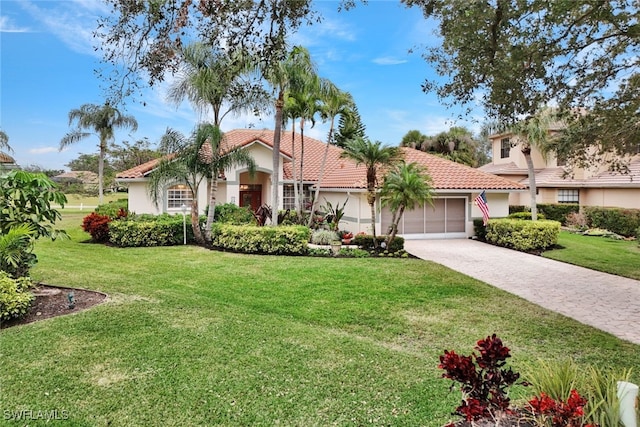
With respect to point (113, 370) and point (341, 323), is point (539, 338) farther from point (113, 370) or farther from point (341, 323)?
point (113, 370)

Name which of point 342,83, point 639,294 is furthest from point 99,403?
point 342,83

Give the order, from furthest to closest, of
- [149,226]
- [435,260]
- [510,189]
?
[510,189], [149,226], [435,260]

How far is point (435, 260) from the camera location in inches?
597

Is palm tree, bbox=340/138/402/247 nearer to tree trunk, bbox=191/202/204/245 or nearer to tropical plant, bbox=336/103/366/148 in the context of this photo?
tropical plant, bbox=336/103/366/148

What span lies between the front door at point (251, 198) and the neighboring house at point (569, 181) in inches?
629

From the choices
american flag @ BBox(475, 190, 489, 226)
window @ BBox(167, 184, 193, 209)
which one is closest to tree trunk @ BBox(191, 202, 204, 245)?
window @ BBox(167, 184, 193, 209)

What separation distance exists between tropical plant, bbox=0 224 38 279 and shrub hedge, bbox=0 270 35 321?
1.05 feet

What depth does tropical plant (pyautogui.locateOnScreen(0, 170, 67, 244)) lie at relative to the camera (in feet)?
24.7

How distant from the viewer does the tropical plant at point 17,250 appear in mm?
7059

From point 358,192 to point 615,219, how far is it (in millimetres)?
15425

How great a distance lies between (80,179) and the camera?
48812mm

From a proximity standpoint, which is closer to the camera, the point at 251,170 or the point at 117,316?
the point at 117,316

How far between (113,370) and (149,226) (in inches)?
525

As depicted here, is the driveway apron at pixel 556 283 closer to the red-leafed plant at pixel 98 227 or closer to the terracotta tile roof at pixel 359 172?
the terracotta tile roof at pixel 359 172
